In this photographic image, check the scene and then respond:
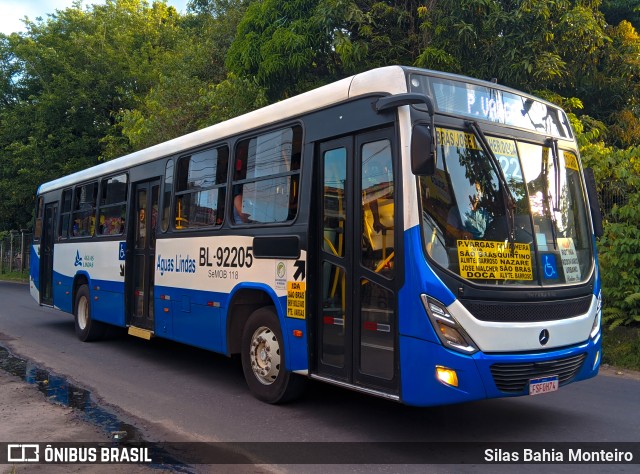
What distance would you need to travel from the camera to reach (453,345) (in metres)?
4.79

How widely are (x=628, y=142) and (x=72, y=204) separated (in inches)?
491

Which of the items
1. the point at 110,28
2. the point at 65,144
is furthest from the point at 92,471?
the point at 110,28

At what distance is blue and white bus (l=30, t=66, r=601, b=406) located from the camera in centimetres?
491

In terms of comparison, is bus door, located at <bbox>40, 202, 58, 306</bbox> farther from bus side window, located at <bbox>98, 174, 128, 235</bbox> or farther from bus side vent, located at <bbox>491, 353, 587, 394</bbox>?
bus side vent, located at <bbox>491, 353, 587, 394</bbox>

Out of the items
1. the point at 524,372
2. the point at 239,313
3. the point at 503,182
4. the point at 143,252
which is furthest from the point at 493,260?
the point at 143,252

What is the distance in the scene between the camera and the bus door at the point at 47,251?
1345cm

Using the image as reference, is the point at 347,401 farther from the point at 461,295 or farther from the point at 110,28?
the point at 110,28

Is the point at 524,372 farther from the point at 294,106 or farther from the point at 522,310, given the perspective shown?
the point at 294,106

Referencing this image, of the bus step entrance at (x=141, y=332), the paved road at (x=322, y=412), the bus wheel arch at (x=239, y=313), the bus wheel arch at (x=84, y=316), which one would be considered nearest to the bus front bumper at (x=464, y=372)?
the paved road at (x=322, y=412)

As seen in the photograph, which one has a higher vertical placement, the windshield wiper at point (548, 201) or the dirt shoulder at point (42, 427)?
the windshield wiper at point (548, 201)

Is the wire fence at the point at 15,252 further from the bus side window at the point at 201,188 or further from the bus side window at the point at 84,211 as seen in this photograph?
the bus side window at the point at 201,188

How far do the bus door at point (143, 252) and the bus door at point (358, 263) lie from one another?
13.5ft

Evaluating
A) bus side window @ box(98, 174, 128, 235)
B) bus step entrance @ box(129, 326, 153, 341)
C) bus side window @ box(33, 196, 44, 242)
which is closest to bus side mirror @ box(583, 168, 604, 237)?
bus step entrance @ box(129, 326, 153, 341)

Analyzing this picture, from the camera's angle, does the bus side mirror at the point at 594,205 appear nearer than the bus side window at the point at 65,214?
Yes
